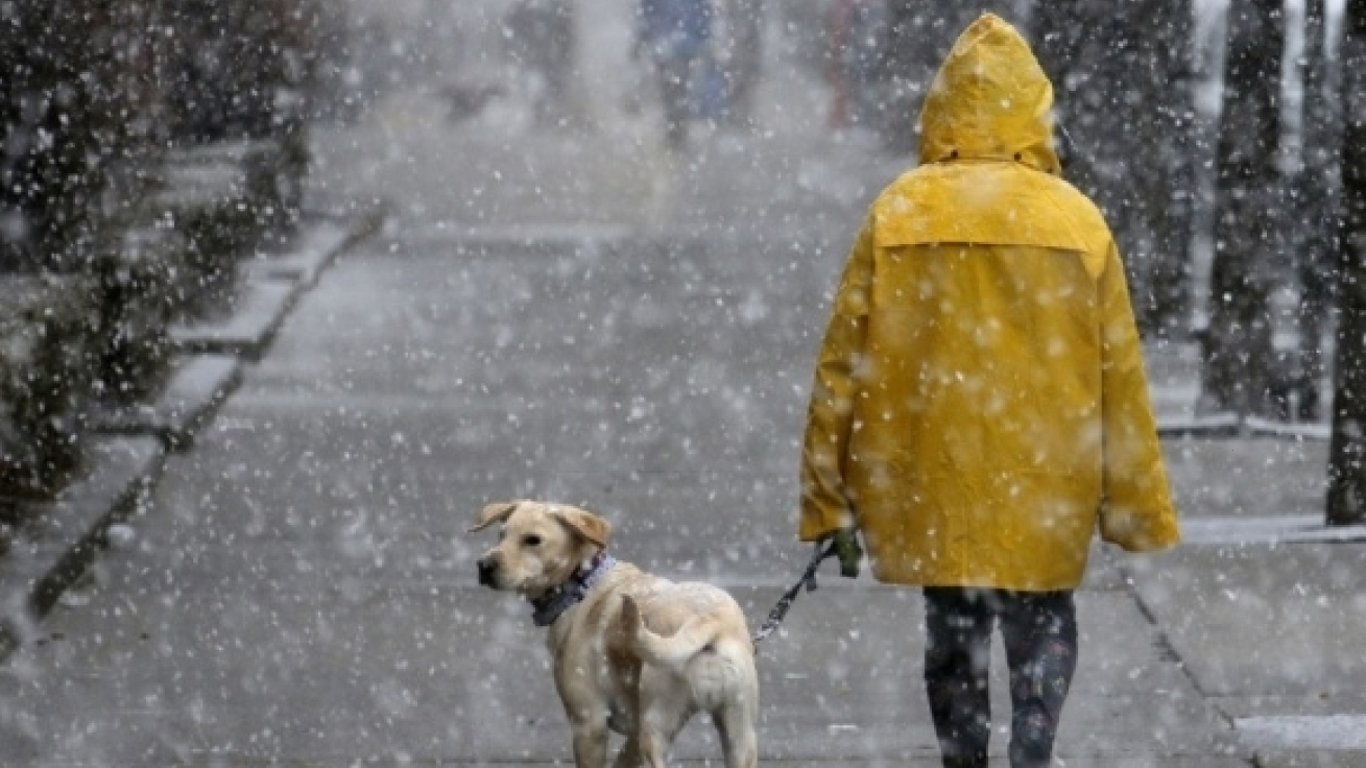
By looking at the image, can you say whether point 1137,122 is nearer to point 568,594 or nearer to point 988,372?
point 988,372

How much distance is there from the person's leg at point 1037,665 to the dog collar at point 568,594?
0.90 m

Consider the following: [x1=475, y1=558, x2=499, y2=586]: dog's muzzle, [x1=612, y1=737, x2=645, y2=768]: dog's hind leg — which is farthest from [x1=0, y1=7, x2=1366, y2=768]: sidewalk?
[x1=475, y1=558, x2=499, y2=586]: dog's muzzle

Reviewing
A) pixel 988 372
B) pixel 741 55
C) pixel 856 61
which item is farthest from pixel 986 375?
pixel 741 55

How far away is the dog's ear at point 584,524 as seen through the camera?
5.91 meters

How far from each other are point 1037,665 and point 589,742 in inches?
39.2

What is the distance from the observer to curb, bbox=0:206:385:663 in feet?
29.4

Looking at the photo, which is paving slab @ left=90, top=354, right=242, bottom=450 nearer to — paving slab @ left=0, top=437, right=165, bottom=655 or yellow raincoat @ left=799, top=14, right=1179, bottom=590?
paving slab @ left=0, top=437, right=165, bottom=655

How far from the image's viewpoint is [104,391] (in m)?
12.0

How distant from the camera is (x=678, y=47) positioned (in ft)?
96.0

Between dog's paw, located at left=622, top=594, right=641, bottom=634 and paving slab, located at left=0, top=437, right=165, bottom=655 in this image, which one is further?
paving slab, located at left=0, top=437, right=165, bottom=655

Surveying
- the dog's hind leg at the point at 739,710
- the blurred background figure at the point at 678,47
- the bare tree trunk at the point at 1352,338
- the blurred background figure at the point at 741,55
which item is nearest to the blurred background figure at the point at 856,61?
the blurred background figure at the point at 741,55

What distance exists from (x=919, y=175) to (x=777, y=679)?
2.37 meters

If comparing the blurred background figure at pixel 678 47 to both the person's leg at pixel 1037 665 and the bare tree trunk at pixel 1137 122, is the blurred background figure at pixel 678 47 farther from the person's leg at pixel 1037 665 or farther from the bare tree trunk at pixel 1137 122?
the person's leg at pixel 1037 665

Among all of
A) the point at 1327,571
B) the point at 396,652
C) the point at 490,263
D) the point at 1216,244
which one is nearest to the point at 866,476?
the point at 396,652
